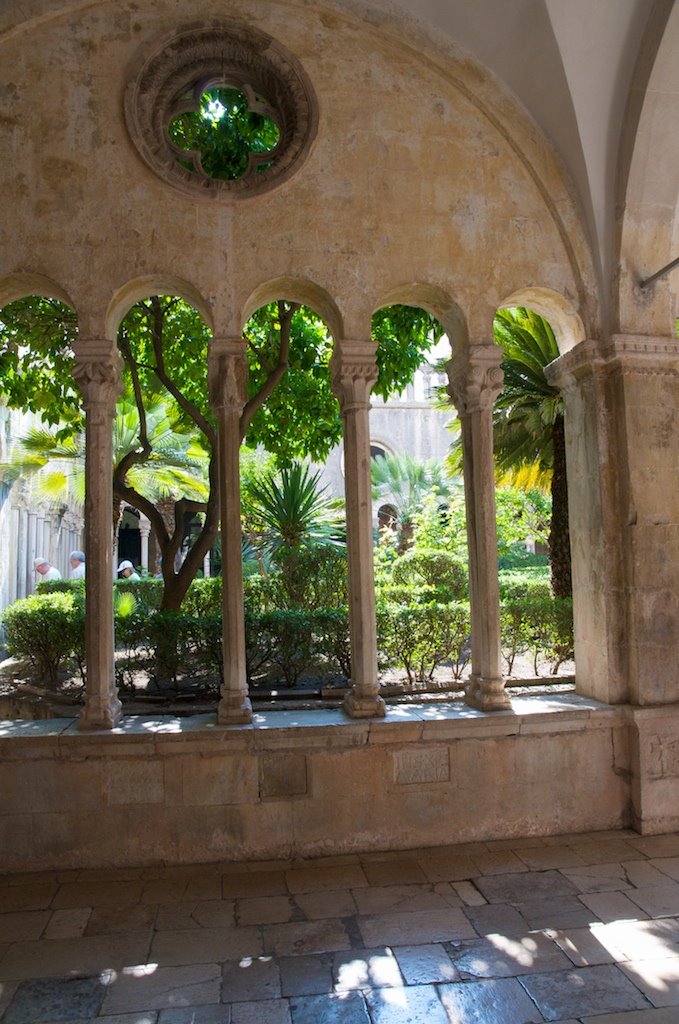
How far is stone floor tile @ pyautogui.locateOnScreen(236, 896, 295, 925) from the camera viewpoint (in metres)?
3.71

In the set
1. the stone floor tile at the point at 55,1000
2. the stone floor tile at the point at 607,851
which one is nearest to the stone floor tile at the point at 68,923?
the stone floor tile at the point at 55,1000

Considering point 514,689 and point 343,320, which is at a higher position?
point 343,320

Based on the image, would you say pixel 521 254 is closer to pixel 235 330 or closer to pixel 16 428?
pixel 235 330

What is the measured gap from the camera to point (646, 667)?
16.1 ft

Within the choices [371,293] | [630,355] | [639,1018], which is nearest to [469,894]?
[639,1018]

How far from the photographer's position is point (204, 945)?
3.48m

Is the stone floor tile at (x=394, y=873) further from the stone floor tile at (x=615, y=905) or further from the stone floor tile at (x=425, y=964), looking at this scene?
the stone floor tile at (x=615, y=905)

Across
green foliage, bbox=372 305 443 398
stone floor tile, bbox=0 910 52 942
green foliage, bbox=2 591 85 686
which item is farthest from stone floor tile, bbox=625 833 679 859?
green foliage, bbox=2 591 85 686

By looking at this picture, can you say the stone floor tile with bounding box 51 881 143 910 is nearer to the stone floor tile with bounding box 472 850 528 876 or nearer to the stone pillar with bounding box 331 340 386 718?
the stone pillar with bounding box 331 340 386 718

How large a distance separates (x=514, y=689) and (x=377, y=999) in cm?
334

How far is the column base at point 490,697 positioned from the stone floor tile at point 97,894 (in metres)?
2.34

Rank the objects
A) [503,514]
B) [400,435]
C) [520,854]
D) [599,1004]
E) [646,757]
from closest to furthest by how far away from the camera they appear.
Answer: [599,1004]
[520,854]
[646,757]
[503,514]
[400,435]

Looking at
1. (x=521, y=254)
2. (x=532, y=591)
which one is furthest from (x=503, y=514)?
(x=521, y=254)

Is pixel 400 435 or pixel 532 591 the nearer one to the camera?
pixel 532 591
